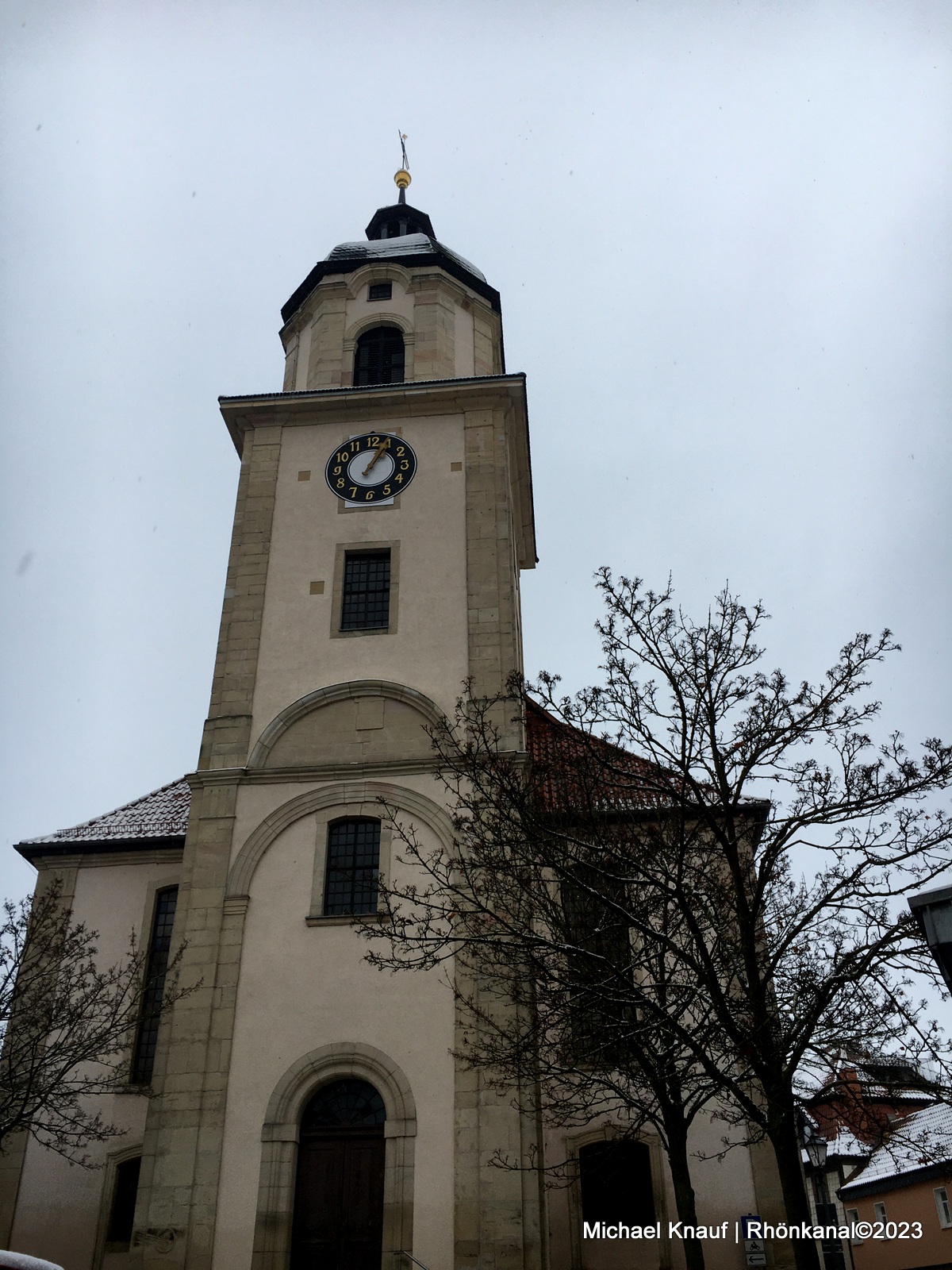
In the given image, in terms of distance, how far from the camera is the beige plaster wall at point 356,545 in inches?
779

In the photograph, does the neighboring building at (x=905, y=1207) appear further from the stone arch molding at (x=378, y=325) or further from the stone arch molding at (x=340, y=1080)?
the stone arch molding at (x=378, y=325)

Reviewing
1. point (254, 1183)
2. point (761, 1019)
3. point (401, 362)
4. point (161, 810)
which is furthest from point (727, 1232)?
point (401, 362)

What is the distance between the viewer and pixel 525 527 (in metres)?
27.8

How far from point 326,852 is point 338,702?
105 inches

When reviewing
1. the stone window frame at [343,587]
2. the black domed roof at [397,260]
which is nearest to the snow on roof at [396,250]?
the black domed roof at [397,260]

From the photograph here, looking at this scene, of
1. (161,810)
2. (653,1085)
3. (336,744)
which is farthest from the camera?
(161,810)

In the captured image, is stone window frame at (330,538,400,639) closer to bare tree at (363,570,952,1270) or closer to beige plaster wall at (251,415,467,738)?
beige plaster wall at (251,415,467,738)

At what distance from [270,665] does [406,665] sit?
2427 millimetres

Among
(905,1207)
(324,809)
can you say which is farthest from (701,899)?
(905,1207)

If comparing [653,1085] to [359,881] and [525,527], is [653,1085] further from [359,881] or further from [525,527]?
[525,527]

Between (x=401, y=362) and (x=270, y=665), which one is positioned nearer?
(x=270, y=665)

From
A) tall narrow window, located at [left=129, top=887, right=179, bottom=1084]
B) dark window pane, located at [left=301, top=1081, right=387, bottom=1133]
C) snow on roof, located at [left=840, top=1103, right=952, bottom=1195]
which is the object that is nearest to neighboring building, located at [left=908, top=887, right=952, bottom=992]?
dark window pane, located at [left=301, top=1081, right=387, bottom=1133]

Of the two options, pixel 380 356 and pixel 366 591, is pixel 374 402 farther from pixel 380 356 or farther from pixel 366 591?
pixel 366 591

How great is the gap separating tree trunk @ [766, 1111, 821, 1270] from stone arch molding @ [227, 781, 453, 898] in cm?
825
